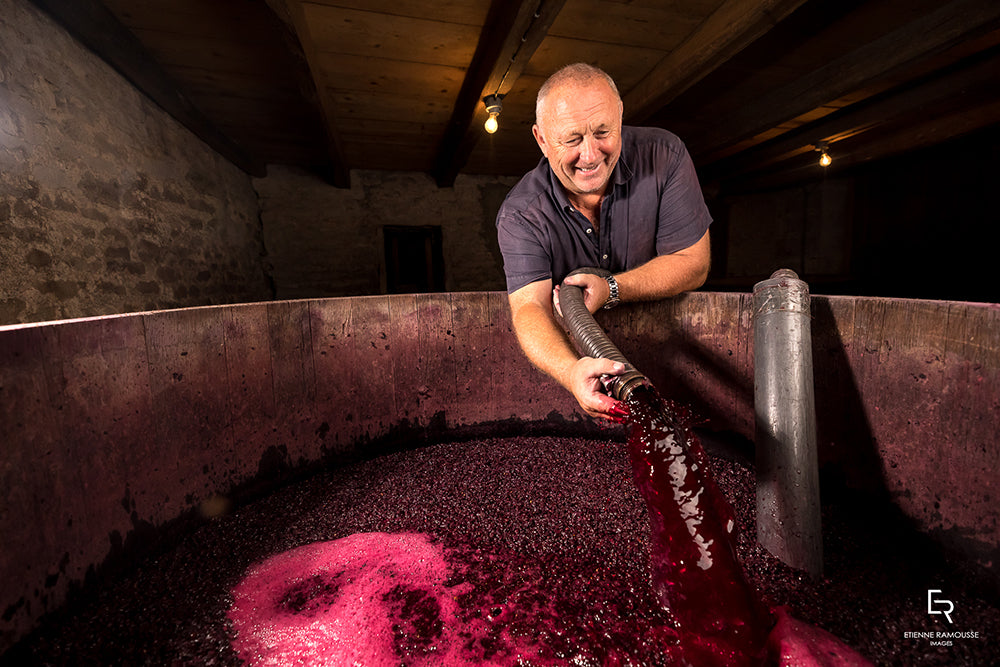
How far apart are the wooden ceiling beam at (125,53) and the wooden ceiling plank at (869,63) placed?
202 inches

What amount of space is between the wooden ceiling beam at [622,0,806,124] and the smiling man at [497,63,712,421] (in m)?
1.53

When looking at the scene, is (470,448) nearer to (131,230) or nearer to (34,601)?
(34,601)

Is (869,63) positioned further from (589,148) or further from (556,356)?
(556,356)

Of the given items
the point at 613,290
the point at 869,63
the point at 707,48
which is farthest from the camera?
the point at 869,63

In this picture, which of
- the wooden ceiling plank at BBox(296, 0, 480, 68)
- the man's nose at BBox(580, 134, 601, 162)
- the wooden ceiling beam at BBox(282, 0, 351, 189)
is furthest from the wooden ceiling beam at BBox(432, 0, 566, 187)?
the man's nose at BBox(580, 134, 601, 162)

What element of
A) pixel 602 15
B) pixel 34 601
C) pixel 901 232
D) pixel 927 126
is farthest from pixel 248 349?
pixel 901 232

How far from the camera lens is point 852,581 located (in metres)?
0.99

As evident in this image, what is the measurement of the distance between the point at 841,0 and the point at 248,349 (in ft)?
12.9

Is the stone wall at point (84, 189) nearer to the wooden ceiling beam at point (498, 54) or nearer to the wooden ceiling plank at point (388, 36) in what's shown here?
the wooden ceiling plank at point (388, 36)

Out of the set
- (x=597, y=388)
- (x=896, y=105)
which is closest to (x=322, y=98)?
(x=597, y=388)

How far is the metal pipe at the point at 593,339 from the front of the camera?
3.06ft

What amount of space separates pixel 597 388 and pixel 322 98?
348cm

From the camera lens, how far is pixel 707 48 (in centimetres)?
280

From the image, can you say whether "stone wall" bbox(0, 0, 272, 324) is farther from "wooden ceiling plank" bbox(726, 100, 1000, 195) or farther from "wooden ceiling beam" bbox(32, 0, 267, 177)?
"wooden ceiling plank" bbox(726, 100, 1000, 195)
